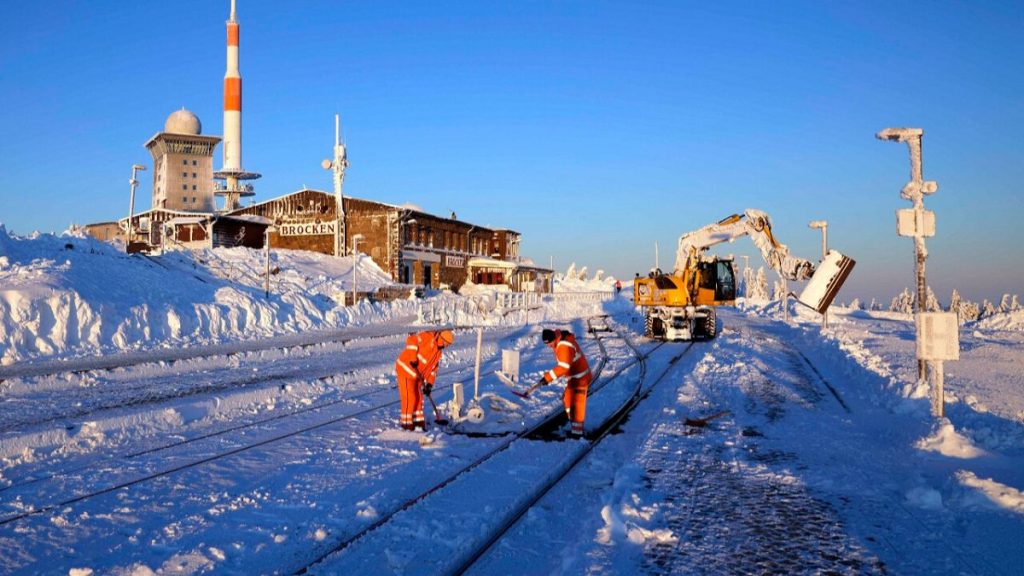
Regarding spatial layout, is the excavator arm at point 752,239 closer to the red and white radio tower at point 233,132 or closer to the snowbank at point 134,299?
the snowbank at point 134,299

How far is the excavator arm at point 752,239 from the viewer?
1928 cm

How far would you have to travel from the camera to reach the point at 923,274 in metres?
12.1

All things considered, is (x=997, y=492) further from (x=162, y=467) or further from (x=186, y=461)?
(x=162, y=467)

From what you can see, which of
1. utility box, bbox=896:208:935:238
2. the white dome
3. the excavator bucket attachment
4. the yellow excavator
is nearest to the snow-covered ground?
the excavator bucket attachment

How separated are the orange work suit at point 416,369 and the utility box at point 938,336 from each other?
720 cm

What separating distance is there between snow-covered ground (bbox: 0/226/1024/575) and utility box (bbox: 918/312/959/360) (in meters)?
1.01

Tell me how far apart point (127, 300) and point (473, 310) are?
17.7 meters

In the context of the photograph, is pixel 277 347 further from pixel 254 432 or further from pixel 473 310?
pixel 473 310

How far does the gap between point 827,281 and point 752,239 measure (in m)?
7.98

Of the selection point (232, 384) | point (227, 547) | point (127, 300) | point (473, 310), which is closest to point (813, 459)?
point (227, 547)

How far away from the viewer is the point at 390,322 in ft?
110

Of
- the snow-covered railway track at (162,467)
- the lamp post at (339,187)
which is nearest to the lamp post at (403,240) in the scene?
the lamp post at (339,187)

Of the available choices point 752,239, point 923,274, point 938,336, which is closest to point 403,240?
point 752,239

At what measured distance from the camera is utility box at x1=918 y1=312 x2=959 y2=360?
32.8 feet
